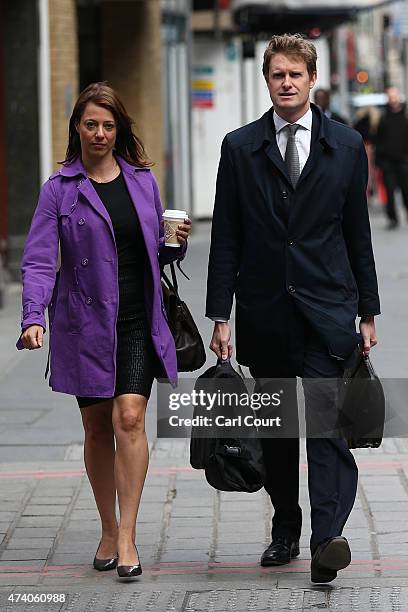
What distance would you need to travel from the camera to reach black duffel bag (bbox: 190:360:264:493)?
5719mm

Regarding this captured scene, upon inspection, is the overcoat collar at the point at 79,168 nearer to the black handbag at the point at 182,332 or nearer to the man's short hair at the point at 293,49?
the black handbag at the point at 182,332

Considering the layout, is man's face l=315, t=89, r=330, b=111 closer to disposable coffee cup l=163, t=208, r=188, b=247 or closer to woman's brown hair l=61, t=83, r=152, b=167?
woman's brown hair l=61, t=83, r=152, b=167

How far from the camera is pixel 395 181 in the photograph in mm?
23500

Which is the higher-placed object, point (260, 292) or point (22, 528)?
point (260, 292)

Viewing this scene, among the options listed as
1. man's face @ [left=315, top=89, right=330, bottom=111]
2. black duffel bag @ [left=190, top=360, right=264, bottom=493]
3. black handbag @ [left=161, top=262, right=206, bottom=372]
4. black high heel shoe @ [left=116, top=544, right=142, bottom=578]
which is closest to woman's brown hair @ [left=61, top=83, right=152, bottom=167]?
black handbag @ [left=161, top=262, right=206, bottom=372]

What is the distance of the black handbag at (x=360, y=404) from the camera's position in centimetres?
570

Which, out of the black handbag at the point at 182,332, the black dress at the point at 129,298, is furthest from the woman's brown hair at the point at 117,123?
the black handbag at the point at 182,332

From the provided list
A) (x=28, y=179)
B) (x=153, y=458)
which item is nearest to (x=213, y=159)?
(x=28, y=179)

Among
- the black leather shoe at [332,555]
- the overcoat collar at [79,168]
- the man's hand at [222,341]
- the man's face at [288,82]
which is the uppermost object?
the man's face at [288,82]

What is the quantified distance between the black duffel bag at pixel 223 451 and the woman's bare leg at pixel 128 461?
0.20 meters

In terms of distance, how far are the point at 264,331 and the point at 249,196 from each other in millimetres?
487

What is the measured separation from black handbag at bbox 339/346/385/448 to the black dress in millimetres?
712

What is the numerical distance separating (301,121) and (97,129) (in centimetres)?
73

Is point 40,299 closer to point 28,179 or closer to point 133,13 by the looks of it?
point 28,179
